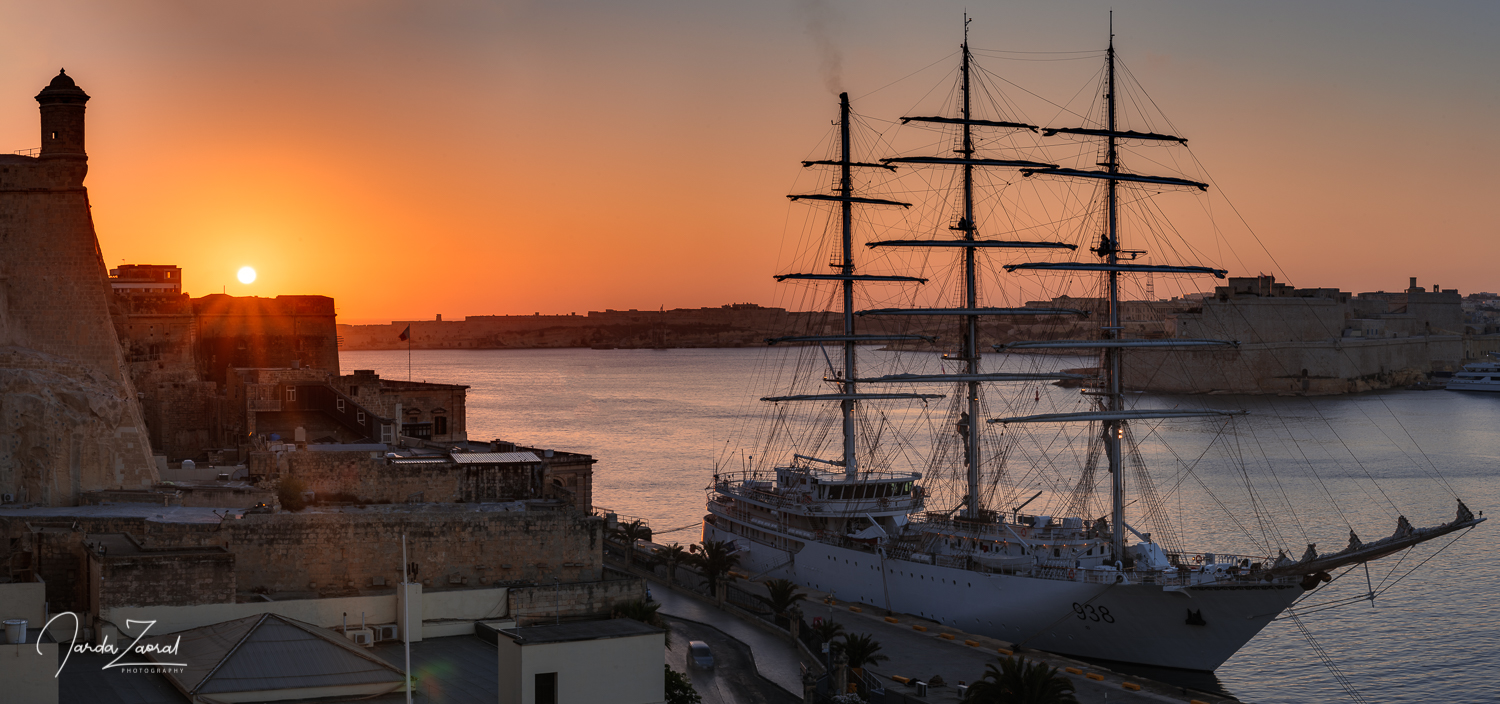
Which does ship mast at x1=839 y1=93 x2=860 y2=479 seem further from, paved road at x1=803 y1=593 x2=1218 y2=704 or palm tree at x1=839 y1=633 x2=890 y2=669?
palm tree at x1=839 y1=633 x2=890 y2=669

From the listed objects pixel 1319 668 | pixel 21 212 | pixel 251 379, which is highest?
pixel 21 212

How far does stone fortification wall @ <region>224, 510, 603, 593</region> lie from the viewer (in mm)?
20172

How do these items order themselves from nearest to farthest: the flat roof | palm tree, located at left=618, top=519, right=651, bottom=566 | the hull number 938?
1. the flat roof
2. the hull number 938
3. palm tree, located at left=618, top=519, right=651, bottom=566

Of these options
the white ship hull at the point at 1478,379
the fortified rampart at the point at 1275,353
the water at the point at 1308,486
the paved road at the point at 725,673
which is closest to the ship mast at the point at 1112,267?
the water at the point at 1308,486

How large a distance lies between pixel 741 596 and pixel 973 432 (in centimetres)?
1029

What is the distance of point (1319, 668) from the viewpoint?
99.5ft

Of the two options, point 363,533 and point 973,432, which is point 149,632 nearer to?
point 363,533

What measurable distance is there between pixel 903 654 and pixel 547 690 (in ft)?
42.2

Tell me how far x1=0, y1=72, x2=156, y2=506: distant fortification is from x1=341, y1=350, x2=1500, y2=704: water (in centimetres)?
2450

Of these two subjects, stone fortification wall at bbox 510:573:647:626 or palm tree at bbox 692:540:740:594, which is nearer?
stone fortification wall at bbox 510:573:647:626

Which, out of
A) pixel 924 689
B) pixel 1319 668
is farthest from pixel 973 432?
pixel 924 689

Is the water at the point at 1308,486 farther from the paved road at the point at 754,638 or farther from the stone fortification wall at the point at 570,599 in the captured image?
the stone fortification wall at the point at 570,599

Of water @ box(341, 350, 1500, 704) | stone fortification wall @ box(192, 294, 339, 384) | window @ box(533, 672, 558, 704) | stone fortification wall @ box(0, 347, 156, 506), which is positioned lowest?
water @ box(341, 350, 1500, 704)

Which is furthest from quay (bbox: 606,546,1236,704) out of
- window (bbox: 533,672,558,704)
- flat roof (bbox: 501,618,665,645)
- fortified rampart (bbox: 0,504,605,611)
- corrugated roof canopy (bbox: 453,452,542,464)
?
window (bbox: 533,672,558,704)
